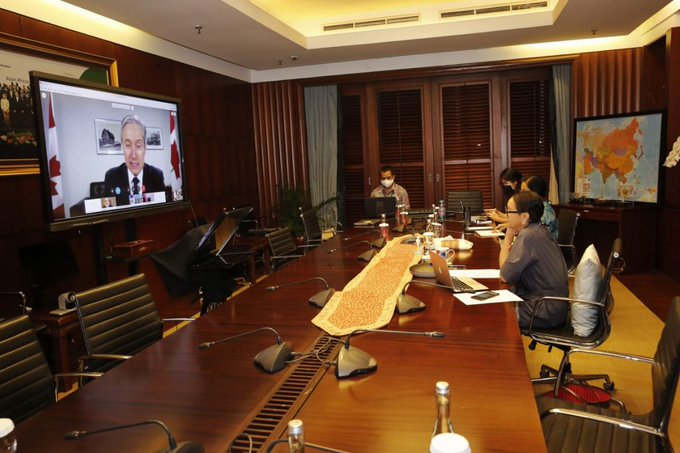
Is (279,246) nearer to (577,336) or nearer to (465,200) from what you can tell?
(577,336)

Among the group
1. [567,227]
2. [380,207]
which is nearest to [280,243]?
[380,207]

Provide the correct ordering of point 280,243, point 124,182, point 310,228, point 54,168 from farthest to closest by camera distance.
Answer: point 310,228, point 280,243, point 124,182, point 54,168

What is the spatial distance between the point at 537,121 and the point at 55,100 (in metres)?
5.76

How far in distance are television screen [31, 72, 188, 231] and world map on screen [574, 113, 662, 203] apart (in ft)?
15.9

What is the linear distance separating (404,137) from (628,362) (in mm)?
4501

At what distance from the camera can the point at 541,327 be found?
9.91 ft

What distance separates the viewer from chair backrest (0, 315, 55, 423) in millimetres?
1949

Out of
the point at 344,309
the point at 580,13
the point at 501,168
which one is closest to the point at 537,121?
the point at 501,168

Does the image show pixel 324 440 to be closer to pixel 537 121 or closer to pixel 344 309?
pixel 344 309

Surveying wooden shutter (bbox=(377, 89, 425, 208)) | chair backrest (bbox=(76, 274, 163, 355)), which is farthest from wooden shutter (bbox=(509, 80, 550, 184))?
chair backrest (bbox=(76, 274, 163, 355))

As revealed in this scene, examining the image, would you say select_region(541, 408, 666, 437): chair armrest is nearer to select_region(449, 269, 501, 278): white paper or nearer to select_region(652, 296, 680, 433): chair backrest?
select_region(652, 296, 680, 433): chair backrest

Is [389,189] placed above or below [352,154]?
below

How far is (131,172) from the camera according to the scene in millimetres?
4473

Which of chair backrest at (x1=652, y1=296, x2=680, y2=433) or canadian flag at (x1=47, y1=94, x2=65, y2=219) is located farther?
canadian flag at (x1=47, y1=94, x2=65, y2=219)
